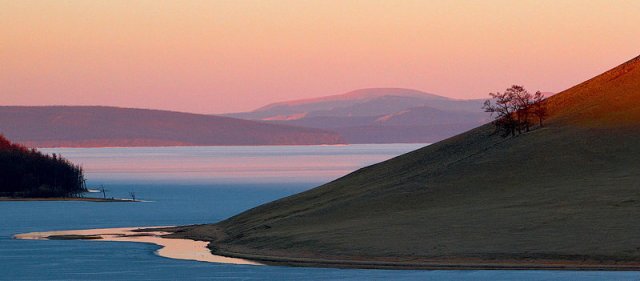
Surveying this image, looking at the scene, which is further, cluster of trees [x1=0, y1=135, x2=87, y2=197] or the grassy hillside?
cluster of trees [x1=0, y1=135, x2=87, y2=197]

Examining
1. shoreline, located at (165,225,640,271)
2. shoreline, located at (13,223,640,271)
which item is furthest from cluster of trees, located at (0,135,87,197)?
shoreline, located at (165,225,640,271)

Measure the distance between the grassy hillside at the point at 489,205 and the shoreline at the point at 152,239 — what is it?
4.87ft

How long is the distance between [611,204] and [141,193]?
315ft

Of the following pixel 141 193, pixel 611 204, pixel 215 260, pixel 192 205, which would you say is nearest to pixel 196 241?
pixel 215 260

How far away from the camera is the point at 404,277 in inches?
2269

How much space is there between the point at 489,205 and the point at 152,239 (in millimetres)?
20730

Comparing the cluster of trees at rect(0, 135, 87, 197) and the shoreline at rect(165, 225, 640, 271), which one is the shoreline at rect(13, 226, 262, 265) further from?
the cluster of trees at rect(0, 135, 87, 197)

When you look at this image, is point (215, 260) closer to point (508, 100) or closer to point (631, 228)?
point (631, 228)

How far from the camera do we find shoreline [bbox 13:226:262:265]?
69250 millimetres

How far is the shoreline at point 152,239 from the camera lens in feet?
227

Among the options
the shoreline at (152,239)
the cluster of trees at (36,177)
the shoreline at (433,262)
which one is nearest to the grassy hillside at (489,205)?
the shoreline at (433,262)

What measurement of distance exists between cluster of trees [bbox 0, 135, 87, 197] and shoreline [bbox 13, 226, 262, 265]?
2203 inches

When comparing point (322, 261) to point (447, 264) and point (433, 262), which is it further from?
point (447, 264)

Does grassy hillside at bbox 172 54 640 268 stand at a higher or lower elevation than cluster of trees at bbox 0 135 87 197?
lower
